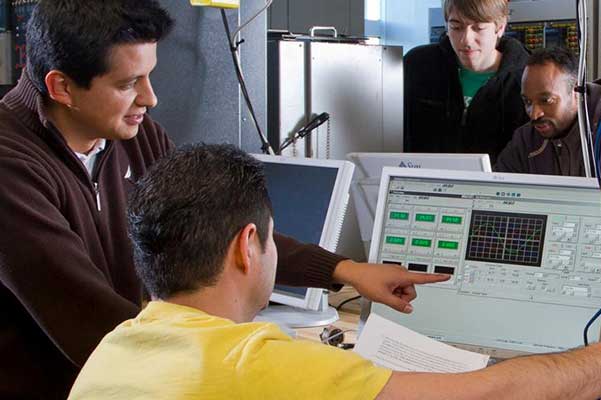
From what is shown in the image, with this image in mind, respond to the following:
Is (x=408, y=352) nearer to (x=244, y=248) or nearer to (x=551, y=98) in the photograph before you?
(x=244, y=248)

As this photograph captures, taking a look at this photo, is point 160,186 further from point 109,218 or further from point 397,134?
point 397,134

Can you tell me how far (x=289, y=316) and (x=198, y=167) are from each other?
3.70 feet

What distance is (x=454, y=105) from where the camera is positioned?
3227 millimetres

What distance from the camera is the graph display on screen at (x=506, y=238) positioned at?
165 cm

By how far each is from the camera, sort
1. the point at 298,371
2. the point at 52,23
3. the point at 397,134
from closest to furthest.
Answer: the point at 298,371
the point at 52,23
the point at 397,134

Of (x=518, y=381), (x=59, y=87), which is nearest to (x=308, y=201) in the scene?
(x=59, y=87)

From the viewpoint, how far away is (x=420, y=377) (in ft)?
3.41

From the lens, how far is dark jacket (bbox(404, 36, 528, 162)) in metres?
3.04

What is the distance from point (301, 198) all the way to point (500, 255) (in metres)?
0.60

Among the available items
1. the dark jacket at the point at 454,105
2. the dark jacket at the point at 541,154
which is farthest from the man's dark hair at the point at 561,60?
the dark jacket at the point at 454,105

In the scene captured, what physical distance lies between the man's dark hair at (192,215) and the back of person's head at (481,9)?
191cm

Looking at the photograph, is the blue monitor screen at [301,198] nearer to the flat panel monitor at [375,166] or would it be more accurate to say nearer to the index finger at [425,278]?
the flat panel monitor at [375,166]

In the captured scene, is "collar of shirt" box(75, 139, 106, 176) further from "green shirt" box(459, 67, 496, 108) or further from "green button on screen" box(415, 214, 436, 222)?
"green shirt" box(459, 67, 496, 108)

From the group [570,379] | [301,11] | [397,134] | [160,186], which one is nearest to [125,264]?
[160,186]
